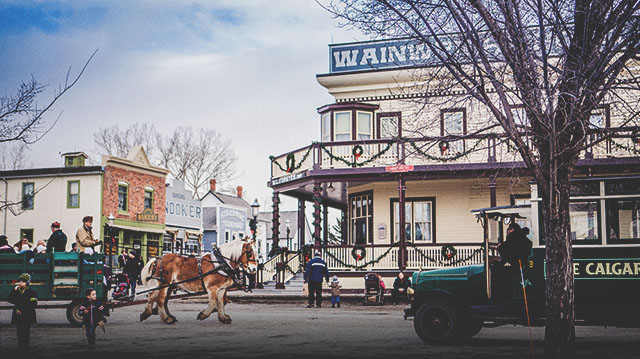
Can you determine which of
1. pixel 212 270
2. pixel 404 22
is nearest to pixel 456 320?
pixel 404 22

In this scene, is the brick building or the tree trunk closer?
the tree trunk

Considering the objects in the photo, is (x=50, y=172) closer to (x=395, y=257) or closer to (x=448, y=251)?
(x=395, y=257)

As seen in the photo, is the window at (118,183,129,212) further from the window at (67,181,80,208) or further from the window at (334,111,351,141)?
the window at (334,111,351,141)

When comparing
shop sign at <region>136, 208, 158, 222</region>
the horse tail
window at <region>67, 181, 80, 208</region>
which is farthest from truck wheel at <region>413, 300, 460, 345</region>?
shop sign at <region>136, 208, 158, 222</region>

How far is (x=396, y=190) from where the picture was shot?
29.8m

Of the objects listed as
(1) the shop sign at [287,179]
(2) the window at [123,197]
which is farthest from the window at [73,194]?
(1) the shop sign at [287,179]

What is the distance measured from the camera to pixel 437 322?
12.8 meters

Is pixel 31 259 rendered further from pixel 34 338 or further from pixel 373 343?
pixel 373 343

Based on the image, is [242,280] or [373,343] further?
[242,280]

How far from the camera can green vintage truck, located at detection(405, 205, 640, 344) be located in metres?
11.9

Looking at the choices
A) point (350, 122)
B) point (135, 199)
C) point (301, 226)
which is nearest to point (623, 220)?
point (350, 122)

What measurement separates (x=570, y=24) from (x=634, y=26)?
4.03 ft

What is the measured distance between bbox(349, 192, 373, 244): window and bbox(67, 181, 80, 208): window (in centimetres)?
2114

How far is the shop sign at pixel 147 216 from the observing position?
48.6 metres
